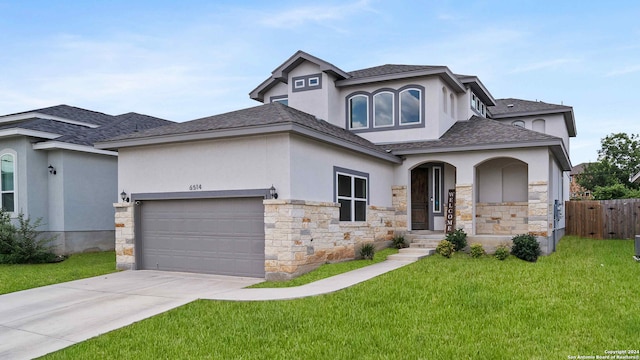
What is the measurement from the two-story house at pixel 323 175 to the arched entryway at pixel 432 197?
0.04 meters

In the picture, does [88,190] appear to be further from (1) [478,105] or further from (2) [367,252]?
(1) [478,105]

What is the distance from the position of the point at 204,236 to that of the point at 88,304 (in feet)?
11.8

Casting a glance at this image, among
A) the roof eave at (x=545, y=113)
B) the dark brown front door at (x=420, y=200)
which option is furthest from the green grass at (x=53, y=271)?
the roof eave at (x=545, y=113)

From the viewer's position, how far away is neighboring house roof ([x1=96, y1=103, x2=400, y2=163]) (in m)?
10.4

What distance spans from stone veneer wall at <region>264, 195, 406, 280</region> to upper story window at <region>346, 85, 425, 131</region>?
499 centimetres

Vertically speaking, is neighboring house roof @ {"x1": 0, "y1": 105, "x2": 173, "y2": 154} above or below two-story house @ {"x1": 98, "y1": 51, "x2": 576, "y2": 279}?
above

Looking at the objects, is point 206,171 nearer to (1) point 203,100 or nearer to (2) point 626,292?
(2) point 626,292

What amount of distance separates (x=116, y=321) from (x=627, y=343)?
22.6 feet

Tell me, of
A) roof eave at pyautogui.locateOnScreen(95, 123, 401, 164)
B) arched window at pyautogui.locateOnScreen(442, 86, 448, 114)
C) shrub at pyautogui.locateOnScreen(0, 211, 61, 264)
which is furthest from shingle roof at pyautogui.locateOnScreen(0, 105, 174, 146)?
arched window at pyautogui.locateOnScreen(442, 86, 448, 114)

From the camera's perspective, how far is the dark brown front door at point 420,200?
16672 millimetres

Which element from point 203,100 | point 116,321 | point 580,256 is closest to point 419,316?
point 116,321

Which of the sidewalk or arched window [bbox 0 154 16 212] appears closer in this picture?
the sidewalk

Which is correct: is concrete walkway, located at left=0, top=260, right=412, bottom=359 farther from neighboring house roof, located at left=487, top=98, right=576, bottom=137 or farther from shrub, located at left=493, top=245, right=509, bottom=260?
neighboring house roof, located at left=487, top=98, right=576, bottom=137

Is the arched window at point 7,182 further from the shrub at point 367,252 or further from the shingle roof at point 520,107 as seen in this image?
the shingle roof at point 520,107
